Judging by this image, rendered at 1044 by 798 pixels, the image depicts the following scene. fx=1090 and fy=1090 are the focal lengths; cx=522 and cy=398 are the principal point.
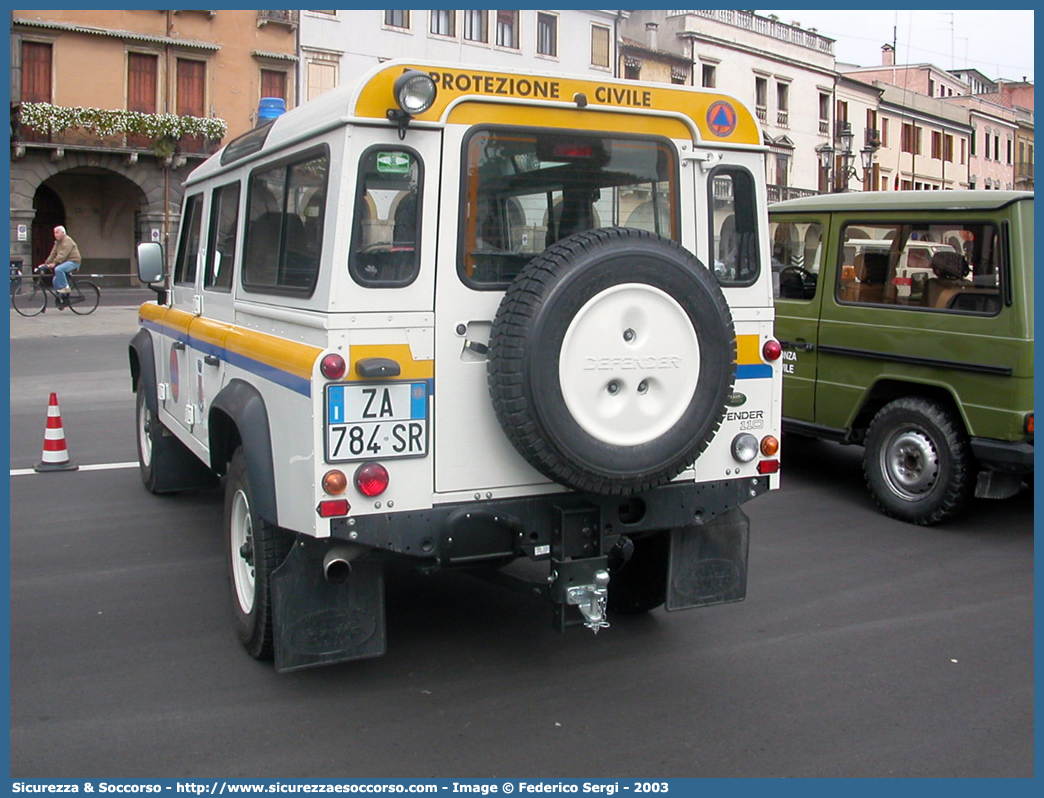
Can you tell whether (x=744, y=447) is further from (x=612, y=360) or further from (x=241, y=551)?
(x=241, y=551)

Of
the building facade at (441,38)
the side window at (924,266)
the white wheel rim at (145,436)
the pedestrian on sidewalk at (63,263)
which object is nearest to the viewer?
the side window at (924,266)

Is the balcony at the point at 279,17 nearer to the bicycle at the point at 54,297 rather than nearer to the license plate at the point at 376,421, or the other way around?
the bicycle at the point at 54,297

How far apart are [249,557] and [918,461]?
4.53m

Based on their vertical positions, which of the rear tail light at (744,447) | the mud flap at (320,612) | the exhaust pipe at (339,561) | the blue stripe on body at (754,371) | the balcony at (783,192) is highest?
the balcony at (783,192)

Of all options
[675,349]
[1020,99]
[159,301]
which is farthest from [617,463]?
[1020,99]

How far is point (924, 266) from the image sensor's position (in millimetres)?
7297

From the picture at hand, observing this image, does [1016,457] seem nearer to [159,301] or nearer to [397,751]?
[397,751]

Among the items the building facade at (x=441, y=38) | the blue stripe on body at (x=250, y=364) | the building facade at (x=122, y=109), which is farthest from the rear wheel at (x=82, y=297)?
the blue stripe on body at (x=250, y=364)

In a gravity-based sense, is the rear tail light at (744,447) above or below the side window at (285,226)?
below

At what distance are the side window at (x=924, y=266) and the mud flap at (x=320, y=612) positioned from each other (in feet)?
14.8

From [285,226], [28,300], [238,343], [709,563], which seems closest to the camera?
[285,226]

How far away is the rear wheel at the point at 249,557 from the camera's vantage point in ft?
14.4

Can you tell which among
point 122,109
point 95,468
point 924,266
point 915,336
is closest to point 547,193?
point 915,336

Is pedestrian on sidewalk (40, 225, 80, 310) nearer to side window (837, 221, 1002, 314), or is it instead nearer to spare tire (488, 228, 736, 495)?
side window (837, 221, 1002, 314)
